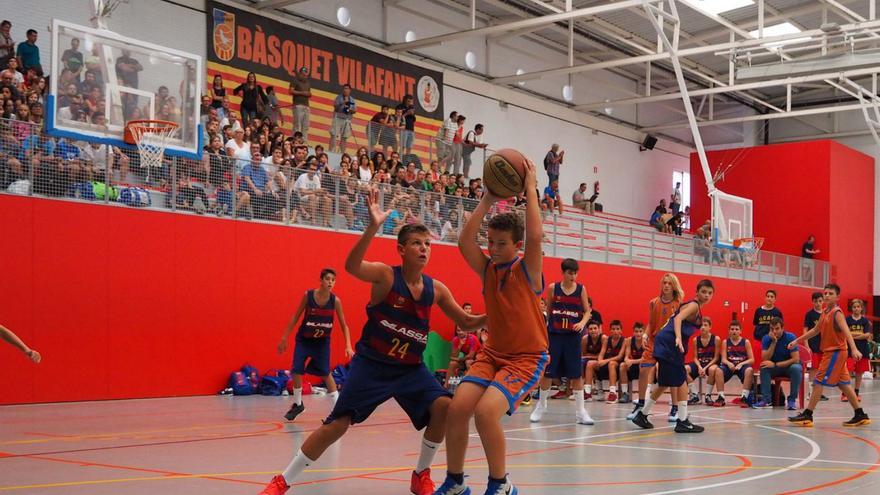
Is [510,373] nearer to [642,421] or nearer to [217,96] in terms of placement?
[642,421]

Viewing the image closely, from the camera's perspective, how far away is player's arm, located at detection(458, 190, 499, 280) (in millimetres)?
6023

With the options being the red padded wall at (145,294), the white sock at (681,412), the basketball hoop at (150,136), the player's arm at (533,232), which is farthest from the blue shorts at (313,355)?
the player's arm at (533,232)

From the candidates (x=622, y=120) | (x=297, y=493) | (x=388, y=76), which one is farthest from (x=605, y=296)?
(x=297, y=493)

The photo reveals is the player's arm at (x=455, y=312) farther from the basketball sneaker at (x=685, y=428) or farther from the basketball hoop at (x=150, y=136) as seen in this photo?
the basketball hoop at (x=150, y=136)

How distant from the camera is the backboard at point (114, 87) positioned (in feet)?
44.2

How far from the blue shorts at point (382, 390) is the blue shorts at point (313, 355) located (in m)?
6.16

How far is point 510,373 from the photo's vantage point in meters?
5.96

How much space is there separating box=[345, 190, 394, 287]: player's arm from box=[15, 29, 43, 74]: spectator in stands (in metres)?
12.2

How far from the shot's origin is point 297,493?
6863 mm

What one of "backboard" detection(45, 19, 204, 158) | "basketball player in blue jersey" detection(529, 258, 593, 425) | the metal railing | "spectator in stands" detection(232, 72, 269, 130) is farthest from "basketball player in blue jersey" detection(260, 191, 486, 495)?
"spectator in stands" detection(232, 72, 269, 130)

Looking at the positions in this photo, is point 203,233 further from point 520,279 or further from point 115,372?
point 520,279

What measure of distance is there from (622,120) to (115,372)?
2535 centimetres

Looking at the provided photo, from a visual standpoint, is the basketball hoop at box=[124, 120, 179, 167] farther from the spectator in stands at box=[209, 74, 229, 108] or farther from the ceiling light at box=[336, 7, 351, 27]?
the ceiling light at box=[336, 7, 351, 27]

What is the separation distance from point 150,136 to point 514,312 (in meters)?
9.97
